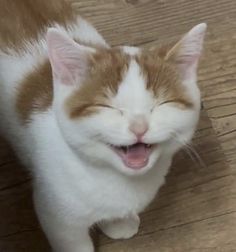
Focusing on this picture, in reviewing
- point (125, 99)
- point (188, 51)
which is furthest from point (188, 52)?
point (125, 99)

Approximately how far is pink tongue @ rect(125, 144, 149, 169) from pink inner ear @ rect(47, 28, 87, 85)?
0.43ft

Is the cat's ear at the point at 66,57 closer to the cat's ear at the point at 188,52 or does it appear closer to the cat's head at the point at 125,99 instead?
the cat's head at the point at 125,99

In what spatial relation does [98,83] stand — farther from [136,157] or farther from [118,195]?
[118,195]

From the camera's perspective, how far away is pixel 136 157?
3.11 feet

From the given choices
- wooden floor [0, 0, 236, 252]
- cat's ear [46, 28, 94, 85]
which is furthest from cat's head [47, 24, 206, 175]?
wooden floor [0, 0, 236, 252]

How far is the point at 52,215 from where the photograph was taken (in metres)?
1.13

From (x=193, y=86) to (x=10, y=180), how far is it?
54 cm

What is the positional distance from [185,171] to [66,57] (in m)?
0.56

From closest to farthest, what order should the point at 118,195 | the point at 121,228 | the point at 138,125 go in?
the point at 138,125 < the point at 118,195 < the point at 121,228

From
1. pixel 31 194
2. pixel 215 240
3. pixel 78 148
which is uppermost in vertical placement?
pixel 78 148

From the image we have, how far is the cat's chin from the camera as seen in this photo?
94 centimetres

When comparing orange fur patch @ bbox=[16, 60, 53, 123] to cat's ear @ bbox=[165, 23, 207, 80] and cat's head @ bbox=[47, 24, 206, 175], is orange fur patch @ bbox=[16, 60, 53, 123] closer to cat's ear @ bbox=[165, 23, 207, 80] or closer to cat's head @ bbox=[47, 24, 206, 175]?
cat's head @ bbox=[47, 24, 206, 175]

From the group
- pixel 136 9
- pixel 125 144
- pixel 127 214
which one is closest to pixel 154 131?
pixel 125 144

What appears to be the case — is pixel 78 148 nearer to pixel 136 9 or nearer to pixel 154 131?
pixel 154 131
